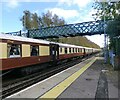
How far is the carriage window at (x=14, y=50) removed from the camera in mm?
16516

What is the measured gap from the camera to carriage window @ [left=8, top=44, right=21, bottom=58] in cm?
1652

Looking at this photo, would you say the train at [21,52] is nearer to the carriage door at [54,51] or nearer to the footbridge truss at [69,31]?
the carriage door at [54,51]

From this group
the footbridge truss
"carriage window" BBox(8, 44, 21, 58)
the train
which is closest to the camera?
the train

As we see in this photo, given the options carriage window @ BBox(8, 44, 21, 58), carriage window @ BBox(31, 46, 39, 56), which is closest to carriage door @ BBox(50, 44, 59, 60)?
carriage window @ BBox(31, 46, 39, 56)

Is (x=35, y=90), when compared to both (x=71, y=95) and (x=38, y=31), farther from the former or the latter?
(x=38, y=31)

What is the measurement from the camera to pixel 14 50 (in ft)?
56.2

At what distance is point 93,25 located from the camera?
55.3 m

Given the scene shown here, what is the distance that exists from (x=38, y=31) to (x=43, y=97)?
2325 inches

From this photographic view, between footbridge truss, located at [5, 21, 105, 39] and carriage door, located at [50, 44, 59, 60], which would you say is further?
footbridge truss, located at [5, 21, 105, 39]

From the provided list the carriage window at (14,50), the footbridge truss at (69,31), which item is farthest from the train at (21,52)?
the footbridge truss at (69,31)

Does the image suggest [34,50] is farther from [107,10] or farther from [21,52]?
[107,10]

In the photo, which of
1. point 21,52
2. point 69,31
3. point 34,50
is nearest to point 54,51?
point 34,50

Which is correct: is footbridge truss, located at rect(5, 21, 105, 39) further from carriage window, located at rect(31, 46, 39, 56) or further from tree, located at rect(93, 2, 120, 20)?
carriage window, located at rect(31, 46, 39, 56)

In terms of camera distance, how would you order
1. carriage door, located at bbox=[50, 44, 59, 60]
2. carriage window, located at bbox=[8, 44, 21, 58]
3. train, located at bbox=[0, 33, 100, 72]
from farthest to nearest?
carriage door, located at bbox=[50, 44, 59, 60]
carriage window, located at bbox=[8, 44, 21, 58]
train, located at bbox=[0, 33, 100, 72]
